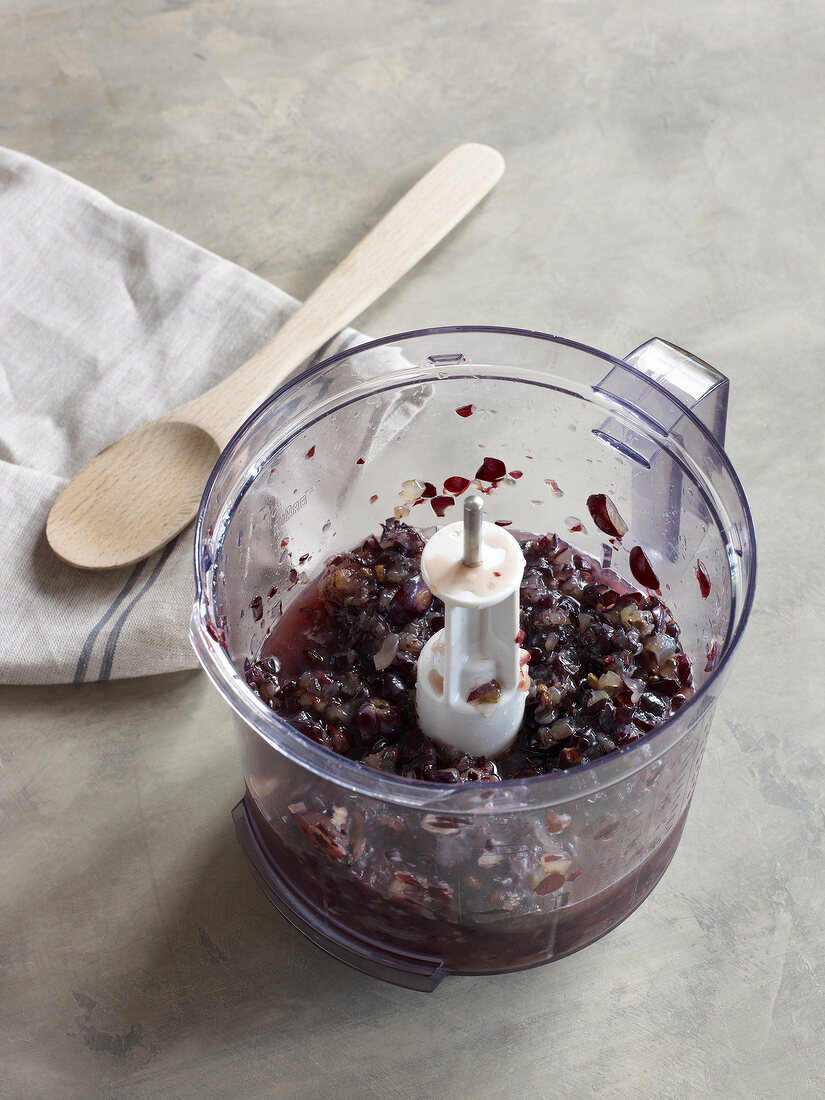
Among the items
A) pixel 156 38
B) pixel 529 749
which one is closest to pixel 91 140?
pixel 156 38

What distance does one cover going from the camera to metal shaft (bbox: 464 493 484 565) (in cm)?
75

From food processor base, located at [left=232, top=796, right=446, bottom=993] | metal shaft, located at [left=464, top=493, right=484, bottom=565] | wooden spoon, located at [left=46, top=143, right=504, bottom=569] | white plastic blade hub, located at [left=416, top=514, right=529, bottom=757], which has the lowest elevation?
food processor base, located at [left=232, top=796, right=446, bottom=993]

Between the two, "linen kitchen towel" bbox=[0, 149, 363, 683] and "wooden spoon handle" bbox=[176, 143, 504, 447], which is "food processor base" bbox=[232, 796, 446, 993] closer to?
"linen kitchen towel" bbox=[0, 149, 363, 683]

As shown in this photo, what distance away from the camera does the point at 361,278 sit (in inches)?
54.1

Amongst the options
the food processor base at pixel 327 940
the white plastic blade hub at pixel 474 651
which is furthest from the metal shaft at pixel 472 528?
the food processor base at pixel 327 940

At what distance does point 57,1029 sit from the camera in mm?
960

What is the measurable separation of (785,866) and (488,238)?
86 centimetres

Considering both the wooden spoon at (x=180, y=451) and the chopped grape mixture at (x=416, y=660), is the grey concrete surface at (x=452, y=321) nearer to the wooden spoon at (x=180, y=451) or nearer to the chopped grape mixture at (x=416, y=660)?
the wooden spoon at (x=180, y=451)

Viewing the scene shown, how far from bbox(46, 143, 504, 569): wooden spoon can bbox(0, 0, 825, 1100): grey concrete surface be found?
0.07 m

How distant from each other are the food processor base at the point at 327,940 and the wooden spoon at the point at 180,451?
0.34 meters

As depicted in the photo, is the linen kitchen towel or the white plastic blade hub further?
the linen kitchen towel

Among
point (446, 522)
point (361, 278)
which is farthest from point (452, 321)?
point (446, 522)

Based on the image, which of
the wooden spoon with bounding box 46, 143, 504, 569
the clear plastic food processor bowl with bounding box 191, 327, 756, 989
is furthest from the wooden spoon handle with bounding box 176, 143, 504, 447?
the clear plastic food processor bowl with bounding box 191, 327, 756, 989

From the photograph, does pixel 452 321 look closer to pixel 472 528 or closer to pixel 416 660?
pixel 416 660
